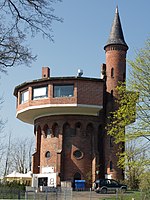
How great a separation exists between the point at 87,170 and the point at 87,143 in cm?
352

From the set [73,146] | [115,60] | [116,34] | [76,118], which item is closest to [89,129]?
[76,118]

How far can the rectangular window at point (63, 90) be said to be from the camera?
179ft

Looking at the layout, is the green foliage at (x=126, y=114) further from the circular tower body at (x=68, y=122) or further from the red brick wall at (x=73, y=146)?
the red brick wall at (x=73, y=146)

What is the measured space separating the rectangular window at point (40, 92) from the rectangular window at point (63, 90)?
1.40 metres

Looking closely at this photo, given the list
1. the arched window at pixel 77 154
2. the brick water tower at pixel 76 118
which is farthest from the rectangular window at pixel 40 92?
the arched window at pixel 77 154

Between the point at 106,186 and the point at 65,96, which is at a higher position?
the point at 65,96

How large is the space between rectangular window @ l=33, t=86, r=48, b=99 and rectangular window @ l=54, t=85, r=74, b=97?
55.2 inches

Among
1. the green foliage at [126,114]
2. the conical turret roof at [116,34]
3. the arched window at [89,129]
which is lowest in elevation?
the green foliage at [126,114]

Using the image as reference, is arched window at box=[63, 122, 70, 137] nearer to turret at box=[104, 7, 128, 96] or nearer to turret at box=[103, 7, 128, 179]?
turret at box=[103, 7, 128, 179]

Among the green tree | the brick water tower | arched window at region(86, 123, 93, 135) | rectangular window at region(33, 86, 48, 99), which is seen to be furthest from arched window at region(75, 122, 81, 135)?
the green tree

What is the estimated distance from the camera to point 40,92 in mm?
55938

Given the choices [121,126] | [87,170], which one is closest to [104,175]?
[87,170]

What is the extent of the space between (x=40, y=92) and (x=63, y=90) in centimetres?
314

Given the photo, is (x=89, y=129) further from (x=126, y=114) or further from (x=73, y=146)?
(x=126, y=114)
